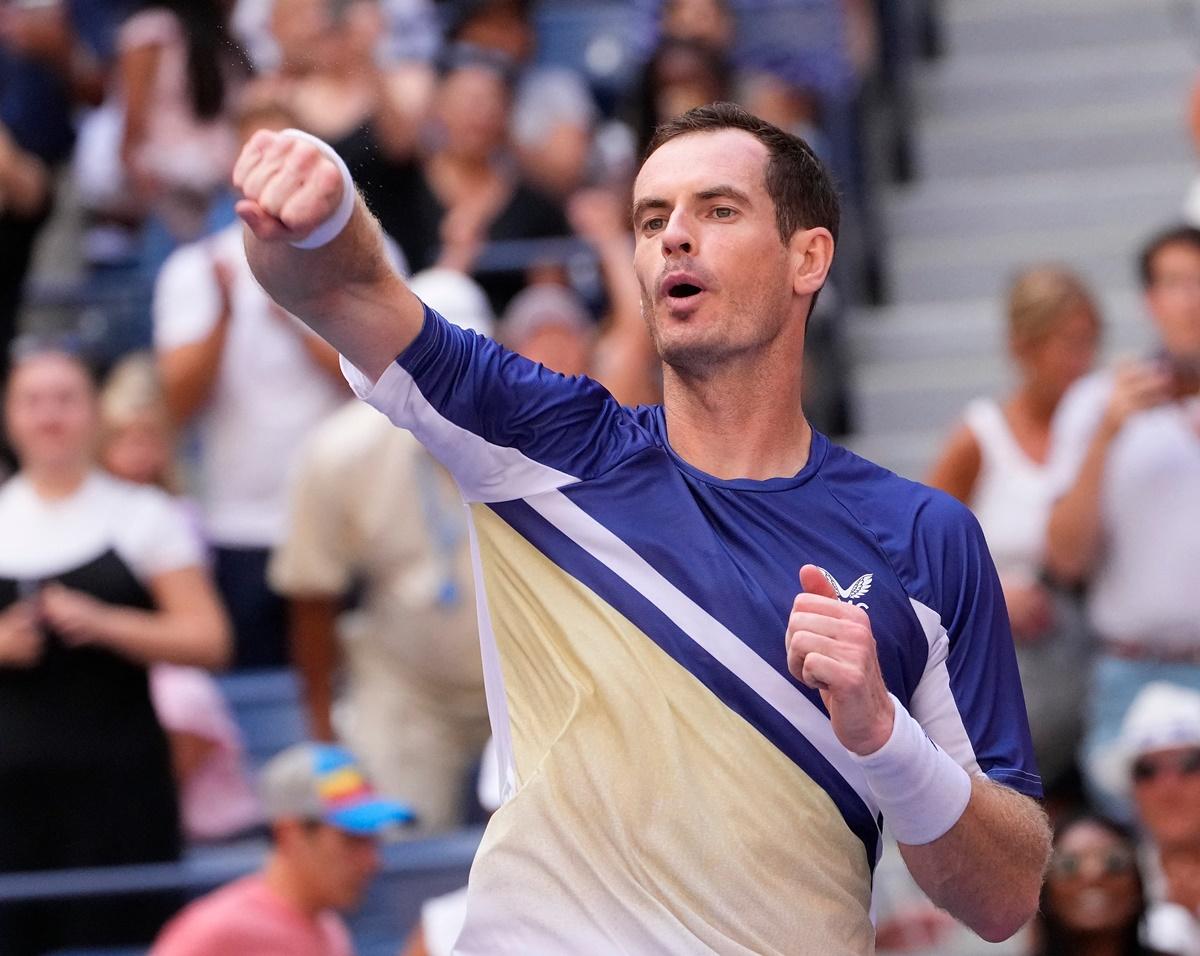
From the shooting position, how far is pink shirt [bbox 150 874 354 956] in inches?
215

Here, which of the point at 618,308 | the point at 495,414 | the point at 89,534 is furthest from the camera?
the point at 618,308

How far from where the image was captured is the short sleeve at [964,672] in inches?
121

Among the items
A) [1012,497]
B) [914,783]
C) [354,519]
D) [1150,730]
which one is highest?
[914,783]

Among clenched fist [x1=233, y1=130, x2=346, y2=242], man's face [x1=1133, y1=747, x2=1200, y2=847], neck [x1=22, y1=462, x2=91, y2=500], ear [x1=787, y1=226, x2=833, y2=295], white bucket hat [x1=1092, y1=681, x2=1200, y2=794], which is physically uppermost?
clenched fist [x1=233, y1=130, x2=346, y2=242]

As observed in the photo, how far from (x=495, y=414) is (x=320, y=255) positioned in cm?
35

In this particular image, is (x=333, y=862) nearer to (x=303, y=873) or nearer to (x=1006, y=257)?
(x=303, y=873)

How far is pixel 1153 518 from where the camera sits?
19.7 feet

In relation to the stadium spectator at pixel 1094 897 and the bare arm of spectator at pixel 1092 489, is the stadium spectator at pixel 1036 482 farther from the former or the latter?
the stadium spectator at pixel 1094 897

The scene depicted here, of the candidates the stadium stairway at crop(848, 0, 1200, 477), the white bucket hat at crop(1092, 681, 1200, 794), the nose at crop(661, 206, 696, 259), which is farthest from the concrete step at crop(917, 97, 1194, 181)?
the nose at crop(661, 206, 696, 259)

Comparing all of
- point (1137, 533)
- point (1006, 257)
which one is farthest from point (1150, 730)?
point (1006, 257)

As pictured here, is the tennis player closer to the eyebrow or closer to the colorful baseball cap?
the eyebrow

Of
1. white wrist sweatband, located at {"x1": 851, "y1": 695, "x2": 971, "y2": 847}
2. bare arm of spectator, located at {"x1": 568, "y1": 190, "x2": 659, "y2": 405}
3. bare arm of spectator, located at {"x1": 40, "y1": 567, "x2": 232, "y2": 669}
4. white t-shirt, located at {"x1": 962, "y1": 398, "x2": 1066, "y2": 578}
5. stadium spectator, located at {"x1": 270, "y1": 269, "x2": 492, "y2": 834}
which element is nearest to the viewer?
white wrist sweatband, located at {"x1": 851, "y1": 695, "x2": 971, "y2": 847}

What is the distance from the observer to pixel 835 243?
10.9ft

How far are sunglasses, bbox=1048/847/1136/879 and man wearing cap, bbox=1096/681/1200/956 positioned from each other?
0.14 m
